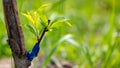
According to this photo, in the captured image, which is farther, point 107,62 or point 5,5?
point 107,62

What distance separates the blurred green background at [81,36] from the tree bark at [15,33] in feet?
0.93

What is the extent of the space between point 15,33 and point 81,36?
77.5 inches

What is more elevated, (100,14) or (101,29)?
(100,14)

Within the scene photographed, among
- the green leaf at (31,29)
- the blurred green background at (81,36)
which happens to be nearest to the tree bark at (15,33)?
the green leaf at (31,29)

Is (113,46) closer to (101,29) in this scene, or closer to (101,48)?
(101,48)

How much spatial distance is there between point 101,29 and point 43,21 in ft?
8.12

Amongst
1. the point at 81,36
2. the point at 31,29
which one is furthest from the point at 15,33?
the point at 81,36

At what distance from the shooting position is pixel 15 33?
1.45 meters

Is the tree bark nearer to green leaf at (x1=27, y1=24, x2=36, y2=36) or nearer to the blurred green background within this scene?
green leaf at (x1=27, y1=24, x2=36, y2=36)

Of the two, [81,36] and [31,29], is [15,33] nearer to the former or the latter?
[31,29]

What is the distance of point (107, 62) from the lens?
243 centimetres

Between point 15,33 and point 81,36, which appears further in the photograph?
point 81,36

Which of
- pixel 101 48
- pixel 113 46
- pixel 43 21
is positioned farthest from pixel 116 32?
pixel 43 21

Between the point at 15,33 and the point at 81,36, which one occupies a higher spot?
the point at 81,36
